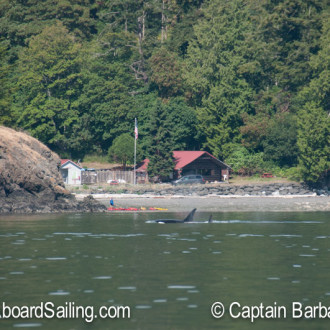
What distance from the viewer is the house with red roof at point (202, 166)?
10138cm

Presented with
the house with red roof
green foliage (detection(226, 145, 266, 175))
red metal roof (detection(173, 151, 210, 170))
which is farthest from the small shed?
green foliage (detection(226, 145, 266, 175))

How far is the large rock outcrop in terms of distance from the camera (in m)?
62.2

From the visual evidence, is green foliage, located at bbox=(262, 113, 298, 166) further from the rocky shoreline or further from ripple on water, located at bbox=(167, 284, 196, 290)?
ripple on water, located at bbox=(167, 284, 196, 290)

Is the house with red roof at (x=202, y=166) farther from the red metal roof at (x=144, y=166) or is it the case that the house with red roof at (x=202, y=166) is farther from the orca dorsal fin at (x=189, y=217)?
the orca dorsal fin at (x=189, y=217)

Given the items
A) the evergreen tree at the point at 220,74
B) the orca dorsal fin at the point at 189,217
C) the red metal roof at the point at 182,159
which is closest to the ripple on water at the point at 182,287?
the orca dorsal fin at the point at 189,217

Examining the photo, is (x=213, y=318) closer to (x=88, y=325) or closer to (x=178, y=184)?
(x=88, y=325)

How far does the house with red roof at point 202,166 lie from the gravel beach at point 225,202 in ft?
46.9

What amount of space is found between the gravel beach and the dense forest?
42.0 feet

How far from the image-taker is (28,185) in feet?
208

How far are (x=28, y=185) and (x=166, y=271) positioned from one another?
38554 millimetres

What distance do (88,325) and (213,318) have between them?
10.9 feet

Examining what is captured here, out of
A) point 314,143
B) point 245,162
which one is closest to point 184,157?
point 245,162

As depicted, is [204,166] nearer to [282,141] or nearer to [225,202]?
[282,141]

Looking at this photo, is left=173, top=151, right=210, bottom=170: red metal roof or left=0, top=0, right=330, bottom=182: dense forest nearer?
left=173, top=151, right=210, bottom=170: red metal roof
